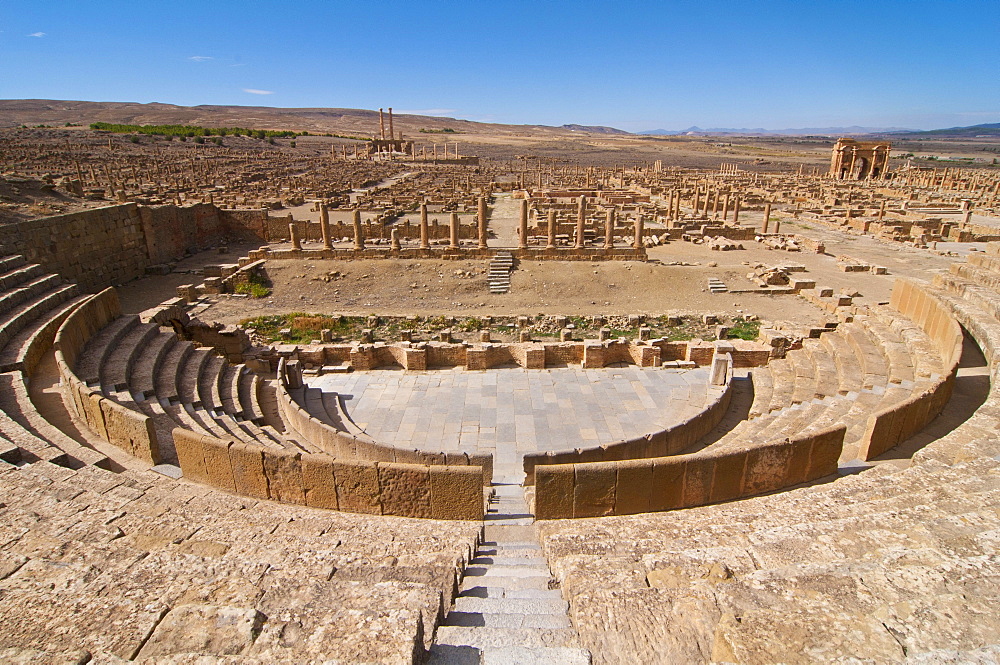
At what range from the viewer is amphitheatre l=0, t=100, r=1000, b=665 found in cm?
364

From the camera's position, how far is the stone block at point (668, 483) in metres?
6.67

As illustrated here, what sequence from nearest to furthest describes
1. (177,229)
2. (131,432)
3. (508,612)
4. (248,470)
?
1. (508,612)
2. (248,470)
3. (131,432)
4. (177,229)

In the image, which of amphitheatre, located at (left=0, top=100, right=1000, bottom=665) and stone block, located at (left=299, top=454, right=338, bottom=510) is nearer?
amphitheatre, located at (left=0, top=100, right=1000, bottom=665)

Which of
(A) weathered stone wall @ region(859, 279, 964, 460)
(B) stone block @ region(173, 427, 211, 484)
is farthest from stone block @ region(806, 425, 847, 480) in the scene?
(B) stone block @ region(173, 427, 211, 484)

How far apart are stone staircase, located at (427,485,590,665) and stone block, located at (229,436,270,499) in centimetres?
287

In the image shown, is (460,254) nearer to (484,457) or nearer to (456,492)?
(484,457)

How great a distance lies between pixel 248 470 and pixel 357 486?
143 centimetres

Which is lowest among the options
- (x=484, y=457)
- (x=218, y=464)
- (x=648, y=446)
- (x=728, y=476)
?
(x=648, y=446)

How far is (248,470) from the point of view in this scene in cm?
673

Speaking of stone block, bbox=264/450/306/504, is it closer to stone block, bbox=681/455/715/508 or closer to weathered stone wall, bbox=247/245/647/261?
stone block, bbox=681/455/715/508

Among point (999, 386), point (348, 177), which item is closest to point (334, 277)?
point (999, 386)

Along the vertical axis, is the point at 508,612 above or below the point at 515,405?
above

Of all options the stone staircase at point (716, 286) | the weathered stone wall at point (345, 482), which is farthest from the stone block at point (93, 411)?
the stone staircase at point (716, 286)

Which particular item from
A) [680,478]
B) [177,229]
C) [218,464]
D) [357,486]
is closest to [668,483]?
[680,478]
